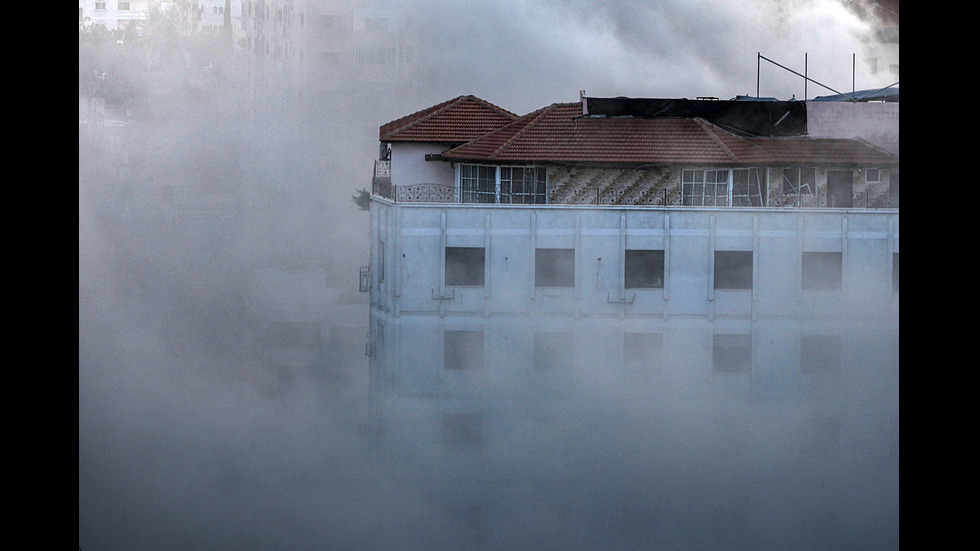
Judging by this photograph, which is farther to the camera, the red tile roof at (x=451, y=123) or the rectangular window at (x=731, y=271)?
the red tile roof at (x=451, y=123)

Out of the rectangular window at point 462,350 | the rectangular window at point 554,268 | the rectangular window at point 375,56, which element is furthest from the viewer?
the rectangular window at point 375,56

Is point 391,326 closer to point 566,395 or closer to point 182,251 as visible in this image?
point 566,395

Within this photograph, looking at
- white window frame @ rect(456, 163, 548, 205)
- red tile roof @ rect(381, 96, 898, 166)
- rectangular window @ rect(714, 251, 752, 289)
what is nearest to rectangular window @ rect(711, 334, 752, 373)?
rectangular window @ rect(714, 251, 752, 289)

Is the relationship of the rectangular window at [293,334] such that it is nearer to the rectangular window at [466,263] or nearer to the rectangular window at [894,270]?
the rectangular window at [466,263]

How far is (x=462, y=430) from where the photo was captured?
13.5 metres

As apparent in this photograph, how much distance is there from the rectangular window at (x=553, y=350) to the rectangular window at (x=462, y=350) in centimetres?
65

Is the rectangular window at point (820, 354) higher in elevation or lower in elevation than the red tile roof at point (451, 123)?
lower

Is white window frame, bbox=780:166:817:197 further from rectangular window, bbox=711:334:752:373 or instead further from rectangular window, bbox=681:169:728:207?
rectangular window, bbox=711:334:752:373

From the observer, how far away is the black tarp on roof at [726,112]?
13.9 metres

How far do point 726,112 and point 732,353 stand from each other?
10.2 feet

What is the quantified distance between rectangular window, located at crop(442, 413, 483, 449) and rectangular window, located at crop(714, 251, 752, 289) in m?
3.15

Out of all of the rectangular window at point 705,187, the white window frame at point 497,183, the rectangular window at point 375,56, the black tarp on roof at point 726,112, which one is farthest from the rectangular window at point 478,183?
the rectangular window at point 375,56
